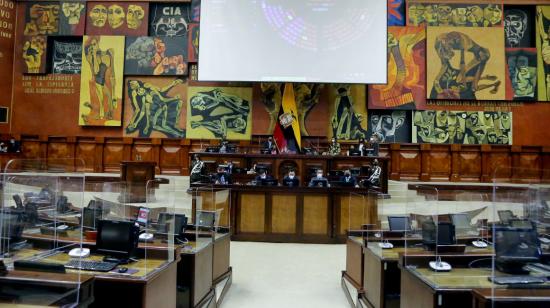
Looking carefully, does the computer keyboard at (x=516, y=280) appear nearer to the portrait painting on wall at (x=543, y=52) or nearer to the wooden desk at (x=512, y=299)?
the wooden desk at (x=512, y=299)

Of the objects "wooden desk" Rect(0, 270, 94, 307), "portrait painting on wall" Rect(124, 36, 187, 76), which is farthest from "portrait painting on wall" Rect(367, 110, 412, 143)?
"wooden desk" Rect(0, 270, 94, 307)

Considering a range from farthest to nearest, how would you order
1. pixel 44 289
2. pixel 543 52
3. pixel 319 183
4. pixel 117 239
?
Answer: pixel 543 52
pixel 319 183
pixel 117 239
pixel 44 289

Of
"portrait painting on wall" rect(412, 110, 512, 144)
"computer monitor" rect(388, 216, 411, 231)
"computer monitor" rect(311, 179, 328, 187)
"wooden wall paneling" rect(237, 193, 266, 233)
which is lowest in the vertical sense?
"wooden wall paneling" rect(237, 193, 266, 233)

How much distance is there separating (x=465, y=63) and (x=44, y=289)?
42.9 feet

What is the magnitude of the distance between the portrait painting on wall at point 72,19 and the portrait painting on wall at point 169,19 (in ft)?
7.41

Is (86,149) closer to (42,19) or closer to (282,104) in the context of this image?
(42,19)

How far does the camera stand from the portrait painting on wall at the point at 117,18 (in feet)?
43.5

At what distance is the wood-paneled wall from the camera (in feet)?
40.6

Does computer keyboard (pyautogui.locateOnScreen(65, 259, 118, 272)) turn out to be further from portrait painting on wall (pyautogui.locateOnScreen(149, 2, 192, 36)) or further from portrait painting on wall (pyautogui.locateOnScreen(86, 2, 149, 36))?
portrait painting on wall (pyautogui.locateOnScreen(86, 2, 149, 36))

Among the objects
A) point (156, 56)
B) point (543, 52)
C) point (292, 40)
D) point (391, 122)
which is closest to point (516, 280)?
point (292, 40)

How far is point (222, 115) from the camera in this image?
12953 millimetres

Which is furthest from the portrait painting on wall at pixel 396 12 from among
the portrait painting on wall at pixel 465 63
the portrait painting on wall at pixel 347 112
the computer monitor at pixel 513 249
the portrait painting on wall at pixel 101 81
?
the computer monitor at pixel 513 249

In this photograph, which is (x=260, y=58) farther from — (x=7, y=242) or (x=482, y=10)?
(x=7, y=242)

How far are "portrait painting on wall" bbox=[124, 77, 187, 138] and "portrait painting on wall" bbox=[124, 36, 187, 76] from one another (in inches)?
11.4
